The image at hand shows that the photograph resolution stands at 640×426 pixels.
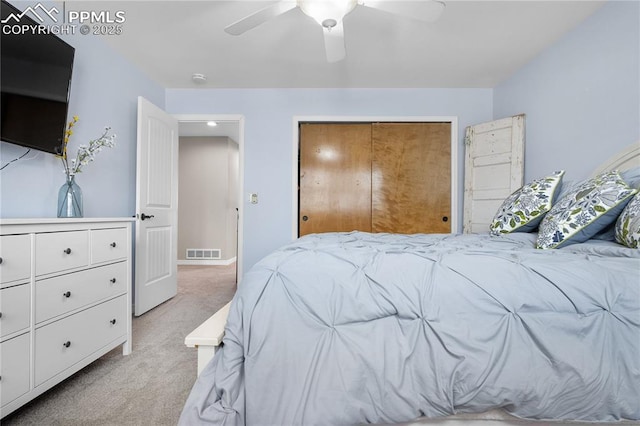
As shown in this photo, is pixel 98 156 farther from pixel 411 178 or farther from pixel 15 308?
pixel 411 178

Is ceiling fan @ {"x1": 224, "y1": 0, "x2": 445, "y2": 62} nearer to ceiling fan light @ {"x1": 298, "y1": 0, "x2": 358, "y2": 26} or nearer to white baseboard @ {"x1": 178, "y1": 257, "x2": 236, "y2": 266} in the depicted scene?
ceiling fan light @ {"x1": 298, "y1": 0, "x2": 358, "y2": 26}

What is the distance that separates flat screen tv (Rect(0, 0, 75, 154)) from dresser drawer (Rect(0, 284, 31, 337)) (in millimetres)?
815

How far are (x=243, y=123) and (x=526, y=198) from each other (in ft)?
9.32

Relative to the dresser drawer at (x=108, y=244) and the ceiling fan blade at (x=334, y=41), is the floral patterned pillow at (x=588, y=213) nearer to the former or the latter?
the ceiling fan blade at (x=334, y=41)

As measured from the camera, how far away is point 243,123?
342cm

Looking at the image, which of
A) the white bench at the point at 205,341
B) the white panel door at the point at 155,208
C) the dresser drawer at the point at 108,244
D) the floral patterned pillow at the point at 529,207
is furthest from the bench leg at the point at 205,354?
the white panel door at the point at 155,208

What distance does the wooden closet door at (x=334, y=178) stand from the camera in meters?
3.47

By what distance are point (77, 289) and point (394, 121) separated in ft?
10.4

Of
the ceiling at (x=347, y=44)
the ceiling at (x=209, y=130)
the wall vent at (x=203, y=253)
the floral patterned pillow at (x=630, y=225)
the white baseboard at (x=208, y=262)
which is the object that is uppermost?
the ceiling at (x=347, y=44)

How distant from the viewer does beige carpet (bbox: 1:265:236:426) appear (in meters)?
1.32

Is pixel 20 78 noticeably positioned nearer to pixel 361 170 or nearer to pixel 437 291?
pixel 437 291

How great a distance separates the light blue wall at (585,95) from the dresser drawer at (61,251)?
320 cm

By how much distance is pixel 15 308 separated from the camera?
3.93ft

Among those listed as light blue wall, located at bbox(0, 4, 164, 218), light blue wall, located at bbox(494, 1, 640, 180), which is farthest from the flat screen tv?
light blue wall, located at bbox(494, 1, 640, 180)
